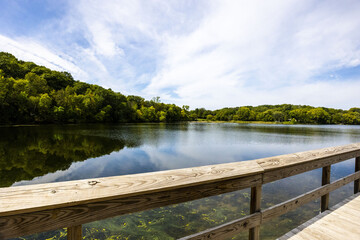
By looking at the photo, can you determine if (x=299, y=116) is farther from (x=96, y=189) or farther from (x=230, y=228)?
(x=96, y=189)

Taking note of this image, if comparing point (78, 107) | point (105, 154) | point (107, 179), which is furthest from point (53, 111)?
point (107, 179)

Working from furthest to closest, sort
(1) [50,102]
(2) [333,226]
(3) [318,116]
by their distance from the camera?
(3) [318,116] → (1) [50,102] → (2) [333,226]

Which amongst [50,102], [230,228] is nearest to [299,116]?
[50,102]

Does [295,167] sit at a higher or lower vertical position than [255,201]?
higher

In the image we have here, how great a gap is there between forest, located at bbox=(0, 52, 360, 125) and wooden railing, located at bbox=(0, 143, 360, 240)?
179 feet

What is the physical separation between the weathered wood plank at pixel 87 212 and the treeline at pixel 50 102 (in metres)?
54.7

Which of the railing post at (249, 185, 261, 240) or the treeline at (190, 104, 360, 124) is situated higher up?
the treeline at (190, 104, 360, 124)

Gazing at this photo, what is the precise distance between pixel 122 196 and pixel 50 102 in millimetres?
62315

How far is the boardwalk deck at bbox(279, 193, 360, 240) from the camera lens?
8.29ft

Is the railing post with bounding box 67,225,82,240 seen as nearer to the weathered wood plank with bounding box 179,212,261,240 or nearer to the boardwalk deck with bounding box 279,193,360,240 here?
the weathered wood plank with bounding box 179,212,261,240

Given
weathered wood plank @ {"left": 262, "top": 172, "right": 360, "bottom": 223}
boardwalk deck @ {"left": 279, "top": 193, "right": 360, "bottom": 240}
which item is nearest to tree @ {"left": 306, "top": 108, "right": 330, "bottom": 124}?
boardwalk deck @ {"left": 279, "top": 193, "right": 360, "bottom": 240}

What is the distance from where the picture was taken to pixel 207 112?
544 ft

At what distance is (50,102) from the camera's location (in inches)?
2024

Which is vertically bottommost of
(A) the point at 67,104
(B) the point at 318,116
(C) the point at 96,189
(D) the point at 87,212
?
(D) the point at 87,212
